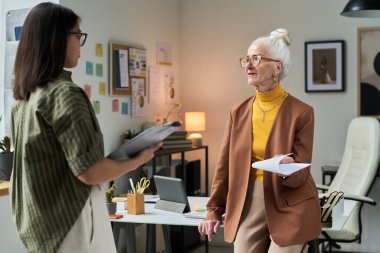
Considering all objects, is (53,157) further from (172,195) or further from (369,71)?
(369,71)

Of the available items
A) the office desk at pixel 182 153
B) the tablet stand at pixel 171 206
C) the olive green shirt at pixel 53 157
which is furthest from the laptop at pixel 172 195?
the olive green shirt at pixel 53 157

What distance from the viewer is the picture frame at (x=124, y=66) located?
14.0 feet

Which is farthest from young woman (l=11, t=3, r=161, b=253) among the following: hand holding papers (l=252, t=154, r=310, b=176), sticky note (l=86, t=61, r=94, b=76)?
sticky note (l=86, t=61, r=94, b=76)

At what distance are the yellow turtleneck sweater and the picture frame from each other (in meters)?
2.29

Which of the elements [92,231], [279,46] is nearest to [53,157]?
[92,231]

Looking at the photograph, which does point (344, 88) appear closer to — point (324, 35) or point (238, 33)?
point (324, 35)

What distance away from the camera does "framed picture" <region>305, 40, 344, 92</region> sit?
4961mm

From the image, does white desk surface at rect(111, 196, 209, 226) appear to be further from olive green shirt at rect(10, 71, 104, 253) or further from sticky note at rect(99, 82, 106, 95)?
olive green shirt at rect(10, 71, 104, 253)

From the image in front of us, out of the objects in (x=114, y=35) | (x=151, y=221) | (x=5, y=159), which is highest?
(x=114, y=35)

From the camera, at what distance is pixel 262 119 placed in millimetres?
2109

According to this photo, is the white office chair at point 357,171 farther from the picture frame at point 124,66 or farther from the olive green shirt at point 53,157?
the olive green shirt at point 53,157

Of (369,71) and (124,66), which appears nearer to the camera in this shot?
(124,66)

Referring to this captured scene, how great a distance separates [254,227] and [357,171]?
A: 2.42 meters

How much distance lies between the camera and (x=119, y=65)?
4.36 metres
